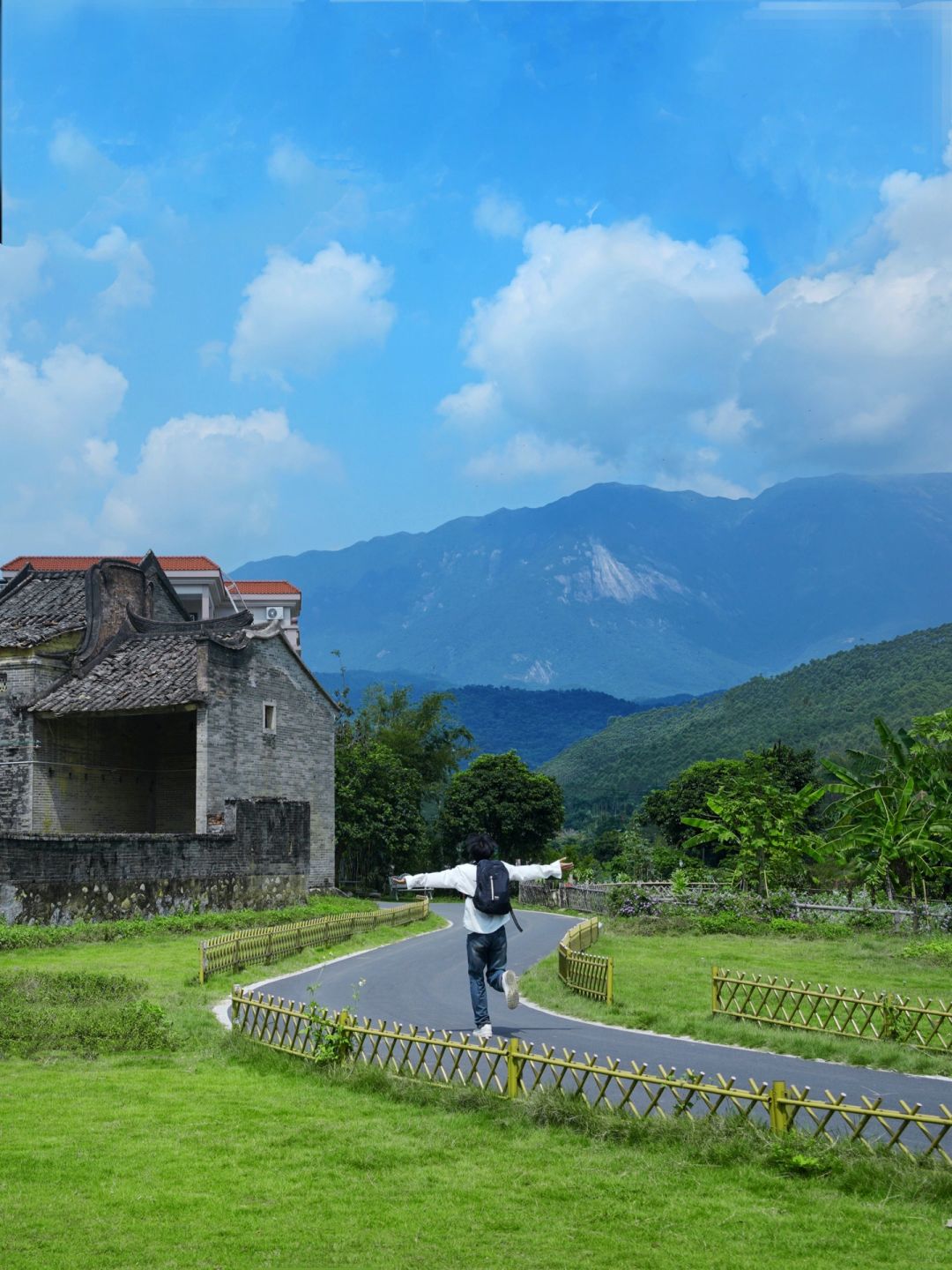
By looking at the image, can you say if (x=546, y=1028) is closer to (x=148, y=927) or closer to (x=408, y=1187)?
(x=408, y=1187)

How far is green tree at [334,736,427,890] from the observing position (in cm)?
5825

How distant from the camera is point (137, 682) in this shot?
36.9 meters

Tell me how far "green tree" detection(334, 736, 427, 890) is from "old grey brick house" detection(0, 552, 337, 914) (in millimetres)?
13679

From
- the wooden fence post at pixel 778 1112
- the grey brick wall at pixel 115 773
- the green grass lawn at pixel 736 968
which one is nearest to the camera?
the wooden fence post at pixel 778 1112

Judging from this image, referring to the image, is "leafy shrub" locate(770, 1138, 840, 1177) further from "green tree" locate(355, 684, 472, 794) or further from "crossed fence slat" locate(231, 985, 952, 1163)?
"green tree" locate(355, 684, 472, 794)

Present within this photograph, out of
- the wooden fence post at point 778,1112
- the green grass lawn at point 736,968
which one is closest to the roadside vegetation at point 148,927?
the green grass lawn at point 736,968

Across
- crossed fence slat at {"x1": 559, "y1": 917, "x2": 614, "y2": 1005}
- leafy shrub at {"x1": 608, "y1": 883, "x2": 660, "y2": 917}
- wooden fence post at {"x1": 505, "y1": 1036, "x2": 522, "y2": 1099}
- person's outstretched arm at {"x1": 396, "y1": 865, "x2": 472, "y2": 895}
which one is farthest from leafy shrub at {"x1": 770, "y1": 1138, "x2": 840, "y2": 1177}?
leafy shrub at {"x1": 608, "y1": 883, "x2": 660, "y2": 917}

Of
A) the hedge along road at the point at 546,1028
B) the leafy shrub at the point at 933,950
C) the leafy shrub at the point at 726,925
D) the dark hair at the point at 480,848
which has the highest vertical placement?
the dark hair at the point at 480,848

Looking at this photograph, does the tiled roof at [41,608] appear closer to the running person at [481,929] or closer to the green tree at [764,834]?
the green tree at [764,834]

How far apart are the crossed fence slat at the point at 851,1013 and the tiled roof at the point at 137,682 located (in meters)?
22.3

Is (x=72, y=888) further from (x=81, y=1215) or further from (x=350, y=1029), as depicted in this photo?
(x=81, y=1215)

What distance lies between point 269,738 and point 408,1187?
31758mm

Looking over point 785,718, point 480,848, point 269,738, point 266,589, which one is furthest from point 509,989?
point 785,718

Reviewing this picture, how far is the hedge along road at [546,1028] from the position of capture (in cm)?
1232
